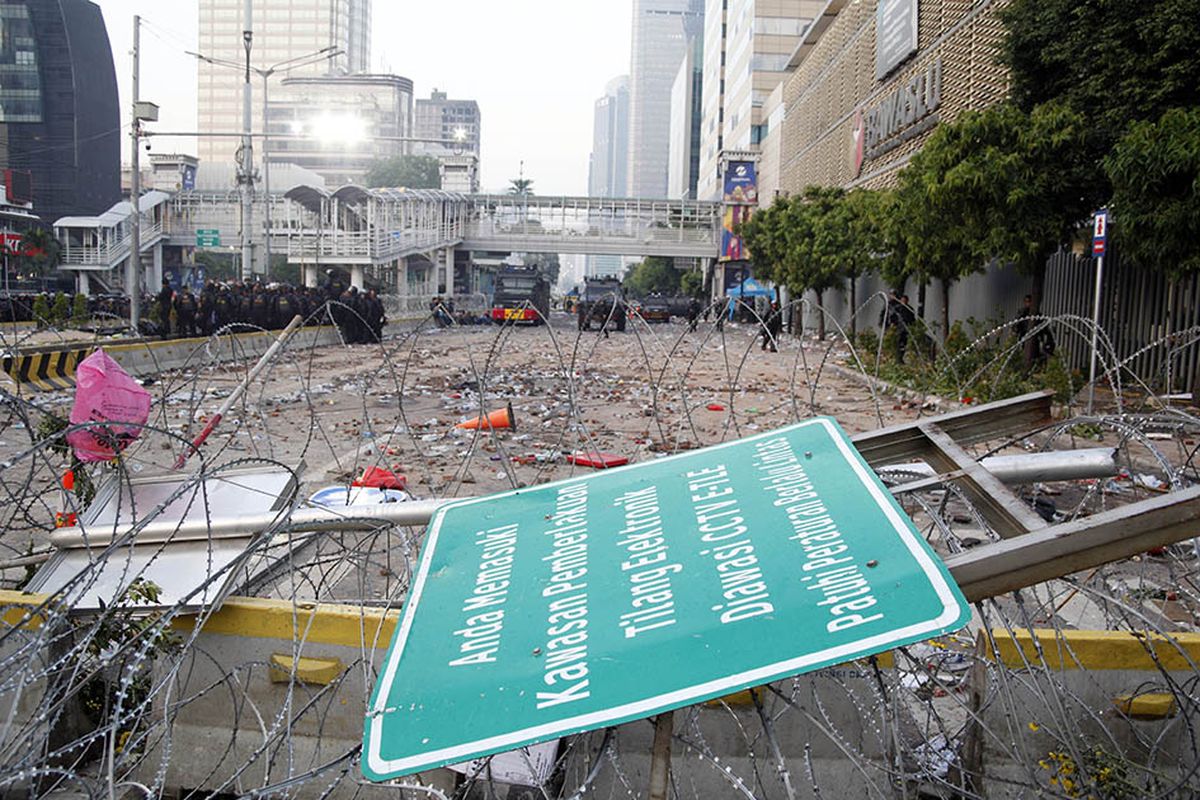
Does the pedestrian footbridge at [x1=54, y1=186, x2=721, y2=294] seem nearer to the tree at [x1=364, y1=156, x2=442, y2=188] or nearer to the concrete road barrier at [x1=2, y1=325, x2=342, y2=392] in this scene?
the concrete road barrier at [x1=2, y1=325, x2=342, y2=392]

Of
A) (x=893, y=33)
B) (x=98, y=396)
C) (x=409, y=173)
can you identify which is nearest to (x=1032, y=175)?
(x=98, y=396)

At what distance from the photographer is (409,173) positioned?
100188mm

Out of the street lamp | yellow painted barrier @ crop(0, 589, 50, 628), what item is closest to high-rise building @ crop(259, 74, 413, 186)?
the street lamp

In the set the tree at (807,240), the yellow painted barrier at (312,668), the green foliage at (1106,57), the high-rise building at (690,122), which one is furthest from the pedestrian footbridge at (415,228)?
the high-rise building at (690,122)

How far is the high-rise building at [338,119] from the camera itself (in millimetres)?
128875

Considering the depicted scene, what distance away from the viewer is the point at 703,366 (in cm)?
2289

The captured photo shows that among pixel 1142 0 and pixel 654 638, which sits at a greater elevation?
pixel 1142 0

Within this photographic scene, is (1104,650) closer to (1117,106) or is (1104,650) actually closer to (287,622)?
(287,622)

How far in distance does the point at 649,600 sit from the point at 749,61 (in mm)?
69631

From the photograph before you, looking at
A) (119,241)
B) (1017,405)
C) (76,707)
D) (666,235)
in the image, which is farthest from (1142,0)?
(119,241)

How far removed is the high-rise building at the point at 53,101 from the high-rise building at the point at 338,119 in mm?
52991

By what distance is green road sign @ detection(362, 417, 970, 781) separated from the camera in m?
1.54

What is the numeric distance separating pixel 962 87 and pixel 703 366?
9.08 meters

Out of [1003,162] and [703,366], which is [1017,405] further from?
[703,366]
